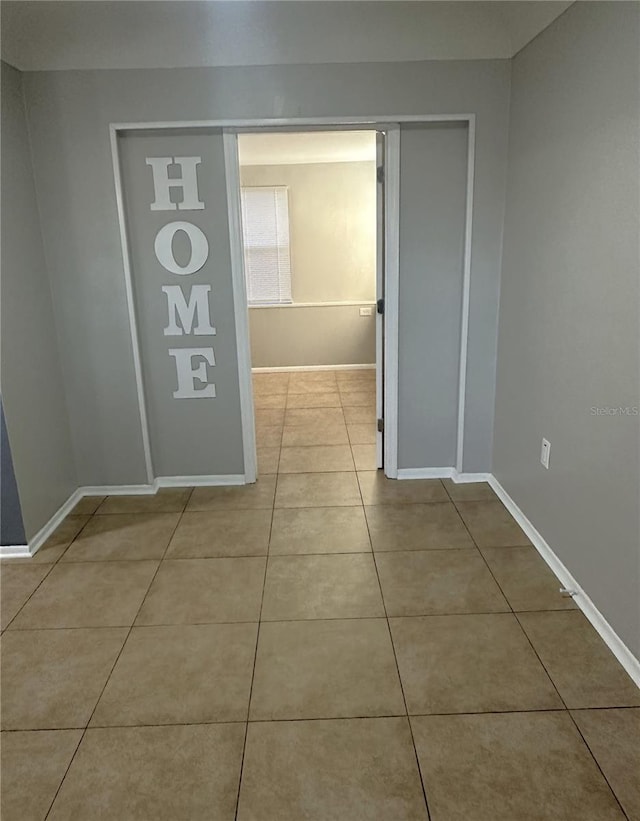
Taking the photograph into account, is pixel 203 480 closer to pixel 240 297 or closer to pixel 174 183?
pixel 240 297

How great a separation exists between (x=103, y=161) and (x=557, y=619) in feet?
9.90

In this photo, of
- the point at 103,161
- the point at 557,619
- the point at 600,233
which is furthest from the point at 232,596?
the point at 103,161

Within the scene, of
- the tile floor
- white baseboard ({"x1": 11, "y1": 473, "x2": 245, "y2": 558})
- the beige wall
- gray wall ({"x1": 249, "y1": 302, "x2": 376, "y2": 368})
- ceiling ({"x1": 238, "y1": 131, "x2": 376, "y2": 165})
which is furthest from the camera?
gray wall ({"x1": 249, "y1": 302, "x2": 376, "y2": 368})

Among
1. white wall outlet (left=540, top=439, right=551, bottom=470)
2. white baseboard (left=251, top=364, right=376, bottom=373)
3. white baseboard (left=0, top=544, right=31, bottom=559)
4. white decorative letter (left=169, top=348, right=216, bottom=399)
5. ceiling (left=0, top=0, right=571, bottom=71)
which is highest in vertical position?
ceiling (left=0, top=0, right=571, bottom=71)

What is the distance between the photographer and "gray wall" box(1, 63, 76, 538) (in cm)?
278

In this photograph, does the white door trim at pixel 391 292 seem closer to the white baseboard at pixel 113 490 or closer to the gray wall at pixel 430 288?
the gray wall at pixel 430 288

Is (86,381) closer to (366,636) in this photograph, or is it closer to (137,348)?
(137,348)

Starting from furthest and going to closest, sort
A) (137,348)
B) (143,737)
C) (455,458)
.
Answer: (455,458) → (137,348) → (143,737)

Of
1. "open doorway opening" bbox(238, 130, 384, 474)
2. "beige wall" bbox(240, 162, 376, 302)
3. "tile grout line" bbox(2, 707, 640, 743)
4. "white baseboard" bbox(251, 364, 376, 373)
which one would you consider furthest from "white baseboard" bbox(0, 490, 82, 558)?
"beige wall" bbox(240, 162, 376, 302)

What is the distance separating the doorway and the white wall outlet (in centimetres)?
251

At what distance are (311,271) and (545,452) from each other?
4.20 m

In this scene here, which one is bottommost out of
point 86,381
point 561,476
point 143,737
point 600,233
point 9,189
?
point 143,737

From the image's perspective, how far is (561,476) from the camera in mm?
2531

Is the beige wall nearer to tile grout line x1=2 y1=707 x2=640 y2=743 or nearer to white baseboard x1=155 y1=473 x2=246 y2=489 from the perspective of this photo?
white baseboard x1=155 y1=473 x2=246 y2=489
